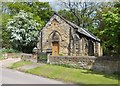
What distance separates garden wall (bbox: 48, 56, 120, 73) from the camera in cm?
1903

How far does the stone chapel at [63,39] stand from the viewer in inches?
1151

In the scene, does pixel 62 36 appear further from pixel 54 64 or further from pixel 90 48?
pixel 54 64

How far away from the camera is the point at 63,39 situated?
30344 millimetres

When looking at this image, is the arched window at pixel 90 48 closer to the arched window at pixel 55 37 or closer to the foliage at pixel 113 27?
the arched window at pixel 55 37

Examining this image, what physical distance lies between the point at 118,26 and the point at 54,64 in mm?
9215

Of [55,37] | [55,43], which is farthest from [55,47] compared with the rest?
[55,37]

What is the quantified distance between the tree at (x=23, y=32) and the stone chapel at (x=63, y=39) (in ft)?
7.17

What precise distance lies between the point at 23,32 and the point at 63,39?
20.4 ft

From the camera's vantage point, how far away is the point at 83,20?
49.8 meters

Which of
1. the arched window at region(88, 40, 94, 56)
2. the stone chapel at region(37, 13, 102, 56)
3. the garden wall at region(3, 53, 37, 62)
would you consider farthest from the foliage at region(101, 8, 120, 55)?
the arched window at region(88, 40, 94, 56)

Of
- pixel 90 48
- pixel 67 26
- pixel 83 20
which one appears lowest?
pixel 90 48

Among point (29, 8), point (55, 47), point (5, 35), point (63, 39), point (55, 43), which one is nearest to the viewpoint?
point (63, 39)

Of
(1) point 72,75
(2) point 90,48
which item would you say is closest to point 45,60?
(1) point 72,75

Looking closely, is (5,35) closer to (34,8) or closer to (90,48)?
(34,8)
